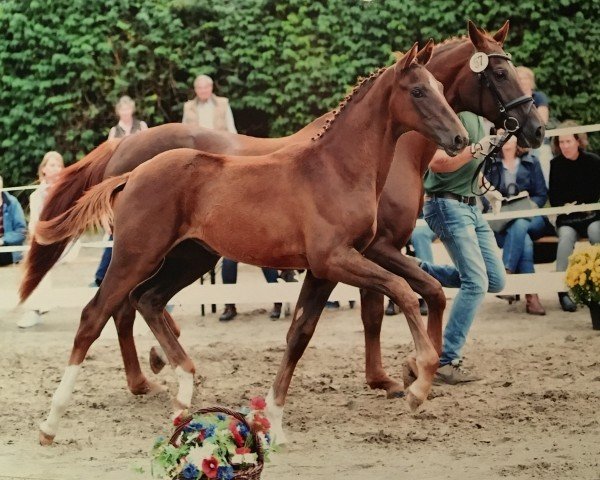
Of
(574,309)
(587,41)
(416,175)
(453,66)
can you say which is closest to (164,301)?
(416,175)

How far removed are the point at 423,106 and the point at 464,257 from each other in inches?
58.6

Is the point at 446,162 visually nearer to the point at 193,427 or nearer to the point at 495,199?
the point at 495,199

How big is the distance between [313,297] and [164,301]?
0.88 m

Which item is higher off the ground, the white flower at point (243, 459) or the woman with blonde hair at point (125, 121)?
the woman with blonde hair at point (125, 121)

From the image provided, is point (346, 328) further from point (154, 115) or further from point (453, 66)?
point (154, 115)

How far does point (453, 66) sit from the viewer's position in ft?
19.6

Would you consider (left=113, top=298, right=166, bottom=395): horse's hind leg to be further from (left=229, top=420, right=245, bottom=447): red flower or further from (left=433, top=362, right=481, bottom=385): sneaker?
(left=229, top=420, right=245, bottom=447): red flower

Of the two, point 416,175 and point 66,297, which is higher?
point 416,175

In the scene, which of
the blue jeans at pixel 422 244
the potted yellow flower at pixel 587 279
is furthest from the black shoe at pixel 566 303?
the blue jeans at pixel 422 244

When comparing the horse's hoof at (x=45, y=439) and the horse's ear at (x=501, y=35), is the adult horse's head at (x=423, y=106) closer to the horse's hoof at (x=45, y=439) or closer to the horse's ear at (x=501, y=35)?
the horse's ear at (x=501, y=35)

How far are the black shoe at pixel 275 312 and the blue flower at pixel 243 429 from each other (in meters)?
4.71

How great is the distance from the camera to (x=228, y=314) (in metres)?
8.77

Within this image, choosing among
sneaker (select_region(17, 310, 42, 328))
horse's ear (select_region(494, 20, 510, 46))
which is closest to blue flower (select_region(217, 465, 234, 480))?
horse's ear (select_region(494, 20, 510, 46))

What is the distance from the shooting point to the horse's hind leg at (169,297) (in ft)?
18.1
